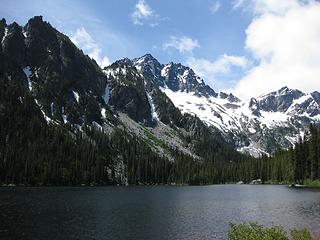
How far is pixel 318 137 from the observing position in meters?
172

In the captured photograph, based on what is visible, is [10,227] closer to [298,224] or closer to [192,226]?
[192,226]

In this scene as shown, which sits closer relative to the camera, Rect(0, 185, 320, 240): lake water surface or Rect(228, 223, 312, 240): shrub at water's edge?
Rect(228, 223, 312, 240): shrub at water's edge

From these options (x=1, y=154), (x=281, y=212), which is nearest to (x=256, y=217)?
(x=281, y=212)

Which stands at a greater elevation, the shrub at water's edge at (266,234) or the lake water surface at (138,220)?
the shrub at water's edge at (266,234)

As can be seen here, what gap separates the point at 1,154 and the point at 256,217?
14986cm

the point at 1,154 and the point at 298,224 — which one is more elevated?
the point at 1,154

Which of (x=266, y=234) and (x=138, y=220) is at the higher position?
(x=266, y=234)

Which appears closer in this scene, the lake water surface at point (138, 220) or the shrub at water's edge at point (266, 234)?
the shrub at water's edge at point (266, 234)

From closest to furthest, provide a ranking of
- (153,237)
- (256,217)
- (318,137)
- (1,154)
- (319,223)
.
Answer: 1. (153,237)
2. (319,223)
3. (256,217)
4. (318,137)
5. (1,154)

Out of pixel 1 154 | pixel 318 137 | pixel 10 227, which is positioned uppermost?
pixel 318 137

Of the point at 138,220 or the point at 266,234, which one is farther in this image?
the point at 138,220

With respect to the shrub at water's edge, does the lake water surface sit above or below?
below

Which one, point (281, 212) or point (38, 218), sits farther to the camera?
point (281, 212)

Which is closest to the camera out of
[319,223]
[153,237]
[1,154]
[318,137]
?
[153,237]
